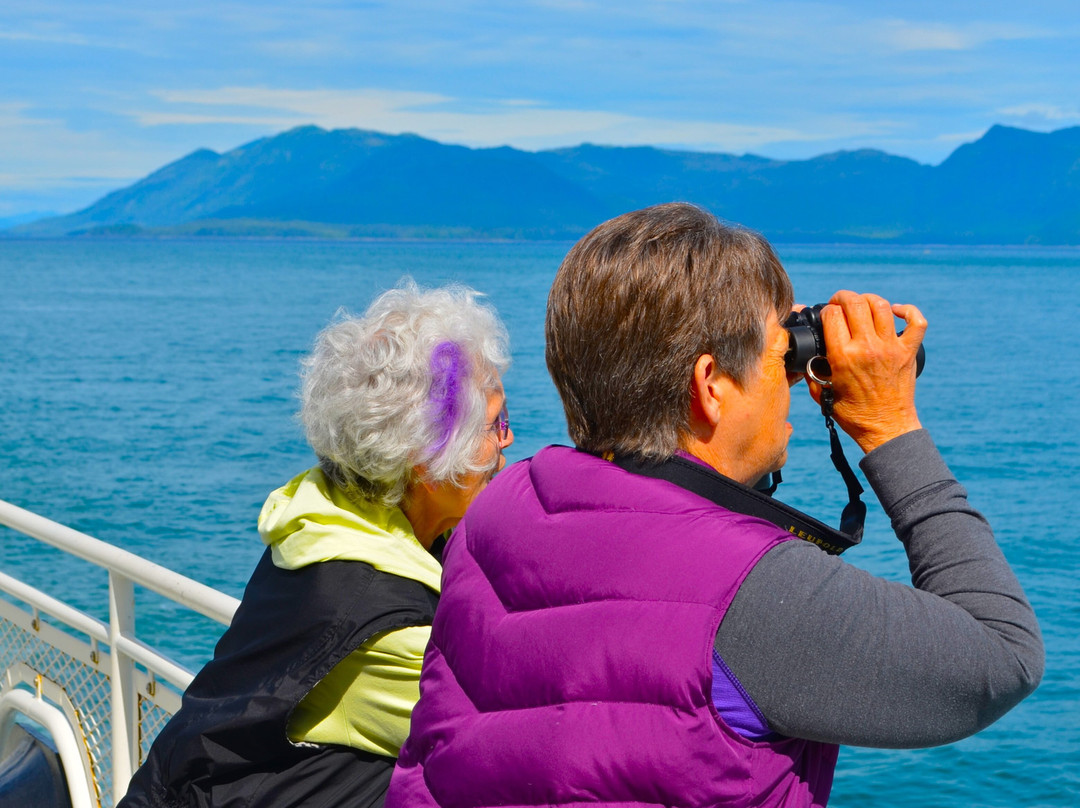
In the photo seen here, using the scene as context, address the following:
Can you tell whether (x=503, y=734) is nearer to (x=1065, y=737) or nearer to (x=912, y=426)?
(x=912, y=426)

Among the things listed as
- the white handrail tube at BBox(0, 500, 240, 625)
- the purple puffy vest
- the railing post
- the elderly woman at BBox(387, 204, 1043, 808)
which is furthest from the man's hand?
the railing post

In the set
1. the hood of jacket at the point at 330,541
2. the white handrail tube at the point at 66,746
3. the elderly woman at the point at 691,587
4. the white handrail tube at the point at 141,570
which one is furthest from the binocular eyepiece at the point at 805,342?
the white handrail tube at the point at 66,746

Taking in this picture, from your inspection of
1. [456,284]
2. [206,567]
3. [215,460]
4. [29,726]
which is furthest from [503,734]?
[215,460]

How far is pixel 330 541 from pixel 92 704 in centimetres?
134

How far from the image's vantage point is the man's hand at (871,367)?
1.26m

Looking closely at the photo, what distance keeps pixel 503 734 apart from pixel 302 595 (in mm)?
567

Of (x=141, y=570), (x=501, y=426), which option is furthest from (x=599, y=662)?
(x=141, y=570)

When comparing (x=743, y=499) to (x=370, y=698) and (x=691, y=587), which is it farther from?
(x=370, y=698)

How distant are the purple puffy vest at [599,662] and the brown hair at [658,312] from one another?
8cm

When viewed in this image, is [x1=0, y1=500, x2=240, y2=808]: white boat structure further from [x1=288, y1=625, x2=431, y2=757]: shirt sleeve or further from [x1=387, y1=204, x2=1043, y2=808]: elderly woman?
[x1=387, y1=204, x2=1043, y2=808]: elderly woman

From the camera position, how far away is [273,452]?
81.3ft

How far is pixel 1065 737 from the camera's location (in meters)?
11.4

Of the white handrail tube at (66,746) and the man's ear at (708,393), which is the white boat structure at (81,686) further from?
the man's ear at (708,393)

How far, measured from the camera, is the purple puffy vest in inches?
41.7
